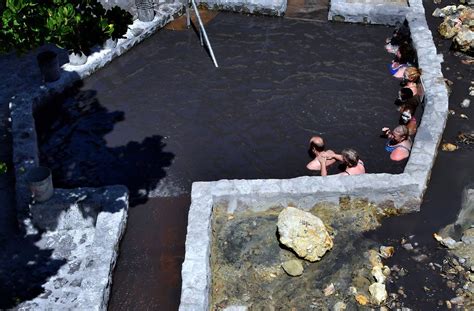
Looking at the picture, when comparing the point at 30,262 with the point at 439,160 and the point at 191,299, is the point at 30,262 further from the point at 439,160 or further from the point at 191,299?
the point at 439,160

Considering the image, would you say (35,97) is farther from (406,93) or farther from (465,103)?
(465,103)

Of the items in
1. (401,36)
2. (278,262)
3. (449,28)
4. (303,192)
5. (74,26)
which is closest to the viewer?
(74,26)

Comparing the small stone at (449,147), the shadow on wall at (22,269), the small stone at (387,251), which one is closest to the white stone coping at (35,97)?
the shadow on wall at (22,269)

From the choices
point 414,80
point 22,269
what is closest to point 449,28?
point 414,80

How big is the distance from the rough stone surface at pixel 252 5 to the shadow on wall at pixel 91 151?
165 inches

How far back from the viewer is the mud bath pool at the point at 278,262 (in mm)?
8109

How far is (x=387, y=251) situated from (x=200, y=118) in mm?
4361

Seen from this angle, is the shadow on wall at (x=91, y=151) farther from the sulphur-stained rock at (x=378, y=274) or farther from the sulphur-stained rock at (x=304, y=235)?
the sulphur-stained rock at (x=378, y=274)

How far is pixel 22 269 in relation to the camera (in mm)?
8727

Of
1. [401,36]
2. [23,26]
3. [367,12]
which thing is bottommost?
[401,36]

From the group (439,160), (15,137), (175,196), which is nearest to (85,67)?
(15,137)

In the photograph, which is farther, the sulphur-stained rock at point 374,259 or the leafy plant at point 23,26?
the sulphur-stained rock at point 374,259

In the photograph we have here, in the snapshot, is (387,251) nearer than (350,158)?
Yes

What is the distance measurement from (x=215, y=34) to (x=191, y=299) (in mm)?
7512
